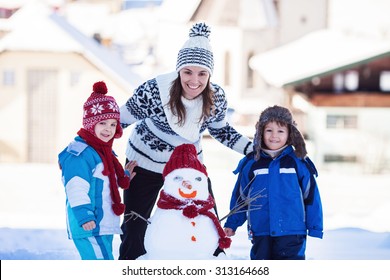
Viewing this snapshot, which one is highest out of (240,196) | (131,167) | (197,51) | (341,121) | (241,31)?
(241,31)

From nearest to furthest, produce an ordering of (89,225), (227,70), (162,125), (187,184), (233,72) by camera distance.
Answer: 1. (89,225)
2. (187,184)
3. (162,125)
4. (233,72)
5. (227,70)

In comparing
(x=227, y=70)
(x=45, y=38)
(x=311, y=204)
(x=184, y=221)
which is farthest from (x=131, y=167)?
(x=227, y=70)

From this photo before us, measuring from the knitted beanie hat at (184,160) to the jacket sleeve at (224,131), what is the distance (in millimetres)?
353

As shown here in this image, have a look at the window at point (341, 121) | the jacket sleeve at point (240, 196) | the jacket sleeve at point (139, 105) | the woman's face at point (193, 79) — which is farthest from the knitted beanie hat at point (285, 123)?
the window at point (341, 121)

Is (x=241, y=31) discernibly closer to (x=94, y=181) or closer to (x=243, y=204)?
(x=243, y=204)

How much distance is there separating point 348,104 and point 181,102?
35.1ft

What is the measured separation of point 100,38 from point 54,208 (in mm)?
11275

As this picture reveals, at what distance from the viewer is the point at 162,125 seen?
4.03 meters

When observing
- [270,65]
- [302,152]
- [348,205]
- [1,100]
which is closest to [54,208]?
[348,205]

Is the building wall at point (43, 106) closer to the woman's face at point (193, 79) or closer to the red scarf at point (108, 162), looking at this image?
the woman's face at point (193, 79)

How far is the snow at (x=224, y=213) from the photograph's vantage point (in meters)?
5.14

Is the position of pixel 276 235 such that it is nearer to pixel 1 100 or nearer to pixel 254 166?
pixel 254 166
